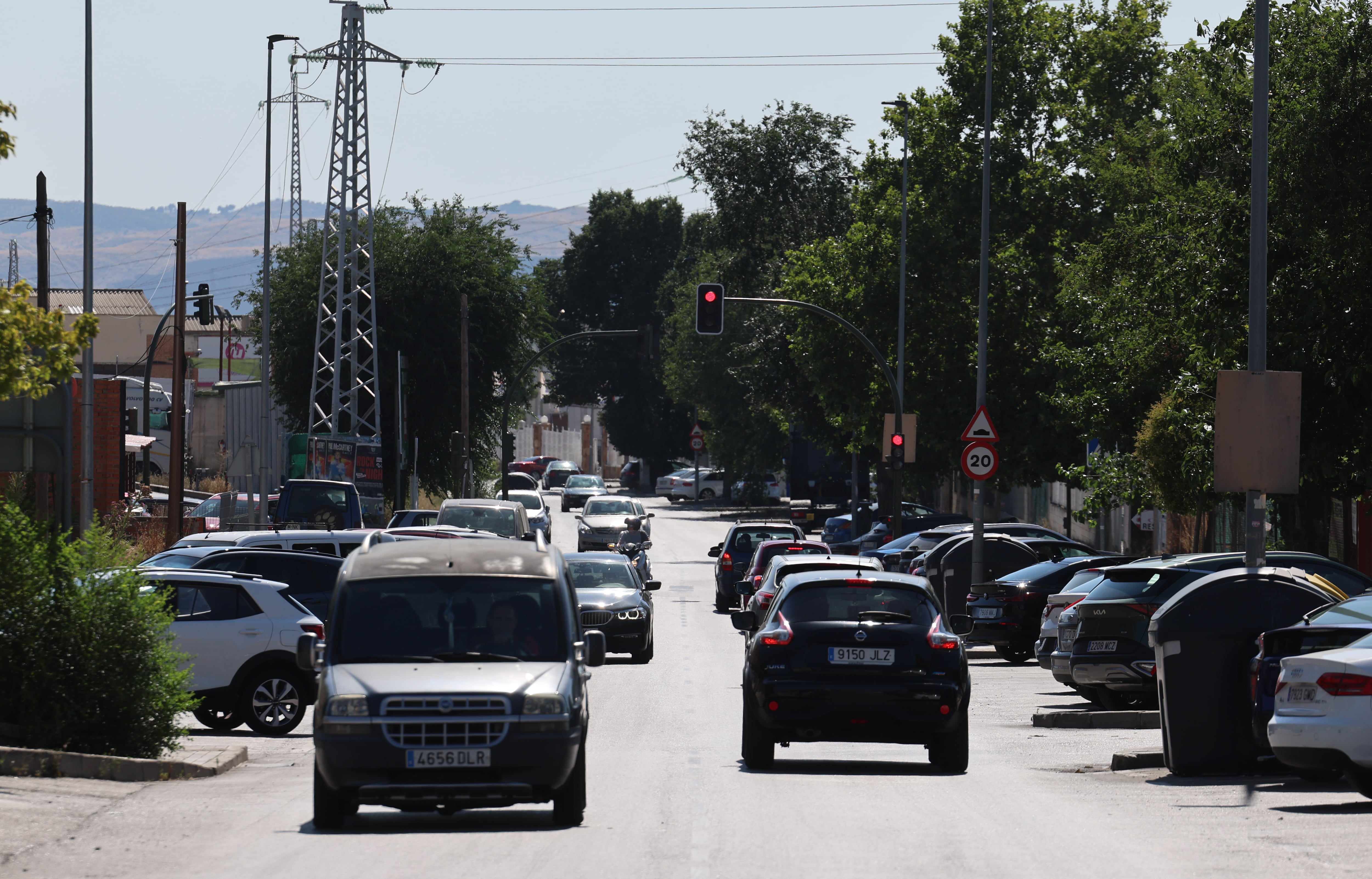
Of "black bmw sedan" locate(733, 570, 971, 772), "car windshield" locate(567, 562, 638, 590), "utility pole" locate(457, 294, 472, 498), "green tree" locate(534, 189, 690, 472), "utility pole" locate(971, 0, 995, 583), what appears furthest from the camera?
"green tree" locate(534, 189, 690, 472)

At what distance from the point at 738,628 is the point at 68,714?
17.6ft

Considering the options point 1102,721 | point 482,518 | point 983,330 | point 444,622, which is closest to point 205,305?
point 482,518

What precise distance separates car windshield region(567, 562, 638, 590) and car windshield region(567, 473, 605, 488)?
51.0 metres

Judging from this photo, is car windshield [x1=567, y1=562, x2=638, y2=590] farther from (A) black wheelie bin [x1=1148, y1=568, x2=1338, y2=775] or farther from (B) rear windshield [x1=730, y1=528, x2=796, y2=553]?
(A) black wheelie bin [x1=1148, y1=568, x2=1338, y2=775]

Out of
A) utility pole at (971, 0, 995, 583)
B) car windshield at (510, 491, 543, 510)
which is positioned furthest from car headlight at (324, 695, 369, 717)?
car windshield at (510, 491, 543, 510)

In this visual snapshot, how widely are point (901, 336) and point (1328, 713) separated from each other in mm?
35169

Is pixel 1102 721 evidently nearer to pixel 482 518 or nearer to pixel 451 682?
pixel 451 682

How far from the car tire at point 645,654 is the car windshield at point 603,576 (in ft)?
2.86

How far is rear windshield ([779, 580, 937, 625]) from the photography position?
13.5 m

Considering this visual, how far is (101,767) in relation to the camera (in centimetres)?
1278

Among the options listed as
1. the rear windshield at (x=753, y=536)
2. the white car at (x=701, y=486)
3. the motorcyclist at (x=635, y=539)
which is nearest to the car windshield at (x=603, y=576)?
the rear windshield at (x=753, y=536)

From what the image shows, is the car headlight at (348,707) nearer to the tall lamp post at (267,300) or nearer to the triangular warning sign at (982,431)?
the triangular warning sign at (982,431)

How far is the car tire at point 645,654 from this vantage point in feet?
80.9

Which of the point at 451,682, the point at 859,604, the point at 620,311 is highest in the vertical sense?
the point at 620,311
